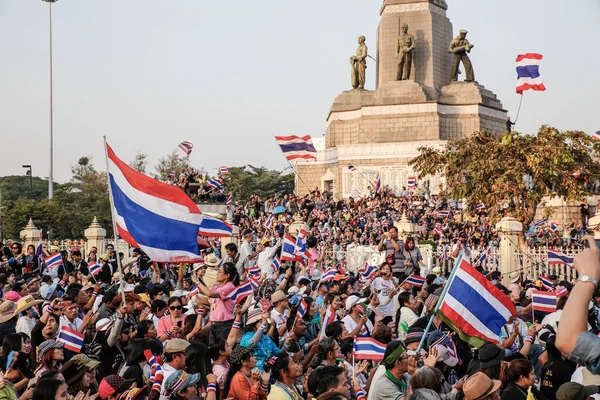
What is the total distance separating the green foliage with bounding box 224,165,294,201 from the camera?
65.1 metres

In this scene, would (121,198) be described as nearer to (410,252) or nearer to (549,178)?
(410,252)

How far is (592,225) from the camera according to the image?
68.2ft

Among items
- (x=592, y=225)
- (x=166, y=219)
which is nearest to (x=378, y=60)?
(x=592, y=225)

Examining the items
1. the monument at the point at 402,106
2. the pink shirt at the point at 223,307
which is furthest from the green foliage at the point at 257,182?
the pink shirt at the point at 223,307

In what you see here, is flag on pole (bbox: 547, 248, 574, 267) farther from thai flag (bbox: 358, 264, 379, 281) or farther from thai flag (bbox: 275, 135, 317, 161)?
thai flag (bbox: 275, 135, 317, 161)

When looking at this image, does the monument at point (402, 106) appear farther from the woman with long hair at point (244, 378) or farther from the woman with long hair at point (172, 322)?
the woman with long hair at point (244, 378)

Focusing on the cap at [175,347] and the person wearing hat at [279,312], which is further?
the person wearing hat at [279,312]

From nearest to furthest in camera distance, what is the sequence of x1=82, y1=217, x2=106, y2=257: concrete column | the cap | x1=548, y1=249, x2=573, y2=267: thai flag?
the cap → x1=548, y1=249, x2=573, y2=267: thai flag → x1=82, y1=217, x2=106, y2=257: concrete column

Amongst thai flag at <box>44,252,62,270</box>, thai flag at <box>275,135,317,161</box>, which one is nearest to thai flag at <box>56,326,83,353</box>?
thai flag at <box>44,252,62,270</box>

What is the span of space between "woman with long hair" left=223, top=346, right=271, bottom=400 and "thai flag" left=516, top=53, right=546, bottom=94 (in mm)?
25545

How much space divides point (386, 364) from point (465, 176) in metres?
20.9

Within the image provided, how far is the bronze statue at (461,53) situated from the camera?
46.2 metres

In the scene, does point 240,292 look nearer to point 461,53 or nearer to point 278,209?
point 278,209

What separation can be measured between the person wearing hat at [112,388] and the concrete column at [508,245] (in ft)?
Result: 49.2
